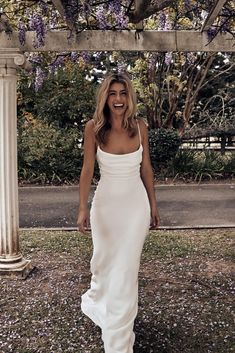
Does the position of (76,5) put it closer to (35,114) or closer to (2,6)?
(2,6)

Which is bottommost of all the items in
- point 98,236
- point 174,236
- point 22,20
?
point 174,236

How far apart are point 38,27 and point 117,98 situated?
1708mm

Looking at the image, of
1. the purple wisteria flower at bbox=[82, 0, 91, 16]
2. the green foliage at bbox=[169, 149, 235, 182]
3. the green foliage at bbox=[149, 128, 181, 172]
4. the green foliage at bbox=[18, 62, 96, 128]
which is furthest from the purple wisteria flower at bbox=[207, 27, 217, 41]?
the green foliage at bbox=[18, 62, 96, 128]

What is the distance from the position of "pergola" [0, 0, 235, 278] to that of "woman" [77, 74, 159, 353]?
1.45m

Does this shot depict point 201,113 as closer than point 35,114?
No

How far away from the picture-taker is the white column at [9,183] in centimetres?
464

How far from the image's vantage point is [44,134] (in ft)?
37.5

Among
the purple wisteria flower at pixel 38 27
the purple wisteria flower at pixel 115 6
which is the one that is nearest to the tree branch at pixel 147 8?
the purple wisteria flower at pixel 115 6

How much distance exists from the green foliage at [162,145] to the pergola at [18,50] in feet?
23.3

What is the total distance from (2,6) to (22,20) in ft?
1.04

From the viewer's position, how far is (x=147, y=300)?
4.16 metres

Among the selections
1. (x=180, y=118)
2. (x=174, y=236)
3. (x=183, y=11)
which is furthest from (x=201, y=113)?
(x=183, y=11)

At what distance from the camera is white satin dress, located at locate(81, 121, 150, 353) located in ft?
9.81

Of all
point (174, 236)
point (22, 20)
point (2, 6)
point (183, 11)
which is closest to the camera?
point (2, 6)
